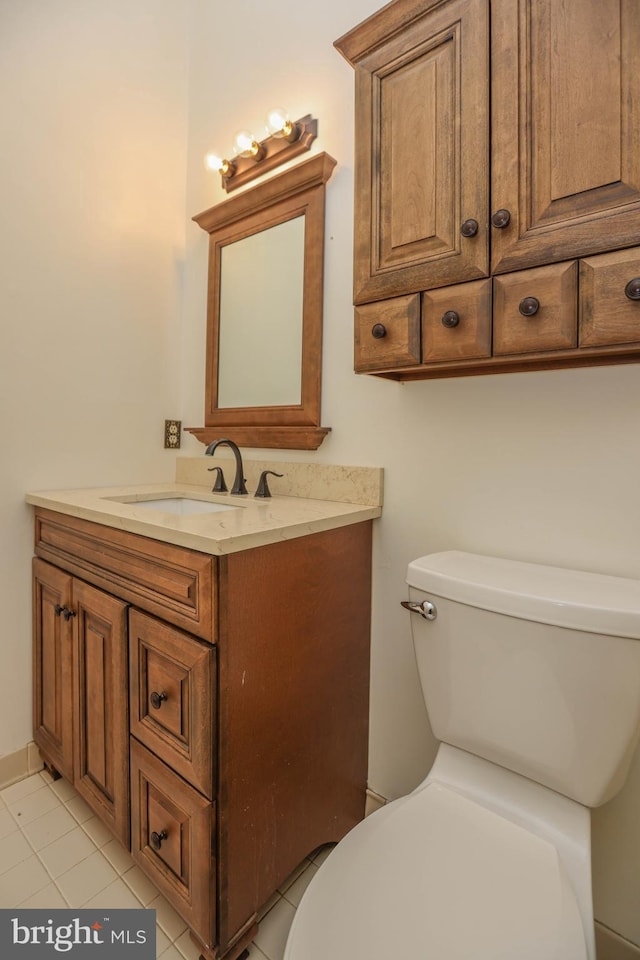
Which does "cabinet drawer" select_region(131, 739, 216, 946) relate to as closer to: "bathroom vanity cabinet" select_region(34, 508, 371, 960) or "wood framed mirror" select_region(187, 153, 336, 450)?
"bathroom vanity cabinet" select_region(34, 508, 371, 960)

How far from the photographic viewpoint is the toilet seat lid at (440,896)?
62cm

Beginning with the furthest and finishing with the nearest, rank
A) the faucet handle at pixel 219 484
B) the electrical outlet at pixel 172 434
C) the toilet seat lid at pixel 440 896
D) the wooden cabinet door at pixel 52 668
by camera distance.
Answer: the electrical outlet at pixel 172 434
the faucet handle at pixel 219 484
the wooden cabinet door at pixel 52 668
the toilet seat lid at pixel 440 896

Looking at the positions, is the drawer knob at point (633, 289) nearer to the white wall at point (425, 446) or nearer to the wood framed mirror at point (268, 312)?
the white wall at point (425, 446)

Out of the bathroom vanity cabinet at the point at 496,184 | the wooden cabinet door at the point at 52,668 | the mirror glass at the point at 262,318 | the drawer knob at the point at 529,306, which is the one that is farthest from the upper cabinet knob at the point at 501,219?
the wooden cabinet door at the point at 52,668

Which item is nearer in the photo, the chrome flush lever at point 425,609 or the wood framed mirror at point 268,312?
the chrome flush lever at point 425,609

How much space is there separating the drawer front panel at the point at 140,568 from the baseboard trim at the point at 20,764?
0.66 meters

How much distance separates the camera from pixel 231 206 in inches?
65.4

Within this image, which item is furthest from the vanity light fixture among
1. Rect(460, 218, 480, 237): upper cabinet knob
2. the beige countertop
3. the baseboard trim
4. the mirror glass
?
the baseboard trim

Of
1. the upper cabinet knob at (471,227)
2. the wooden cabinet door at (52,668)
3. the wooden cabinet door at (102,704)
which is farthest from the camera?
the wooden cabinet door at (52,668)

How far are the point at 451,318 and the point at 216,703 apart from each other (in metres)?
0.87

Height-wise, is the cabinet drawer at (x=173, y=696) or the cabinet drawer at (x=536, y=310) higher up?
the cabinet drawer at (x=536, y=310)

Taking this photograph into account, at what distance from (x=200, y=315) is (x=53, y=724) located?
1529 mm

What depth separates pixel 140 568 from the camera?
1.08 m

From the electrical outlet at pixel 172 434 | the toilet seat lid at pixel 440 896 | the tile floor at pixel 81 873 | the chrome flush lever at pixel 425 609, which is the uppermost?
the electrical outlet at pixel 172 434
